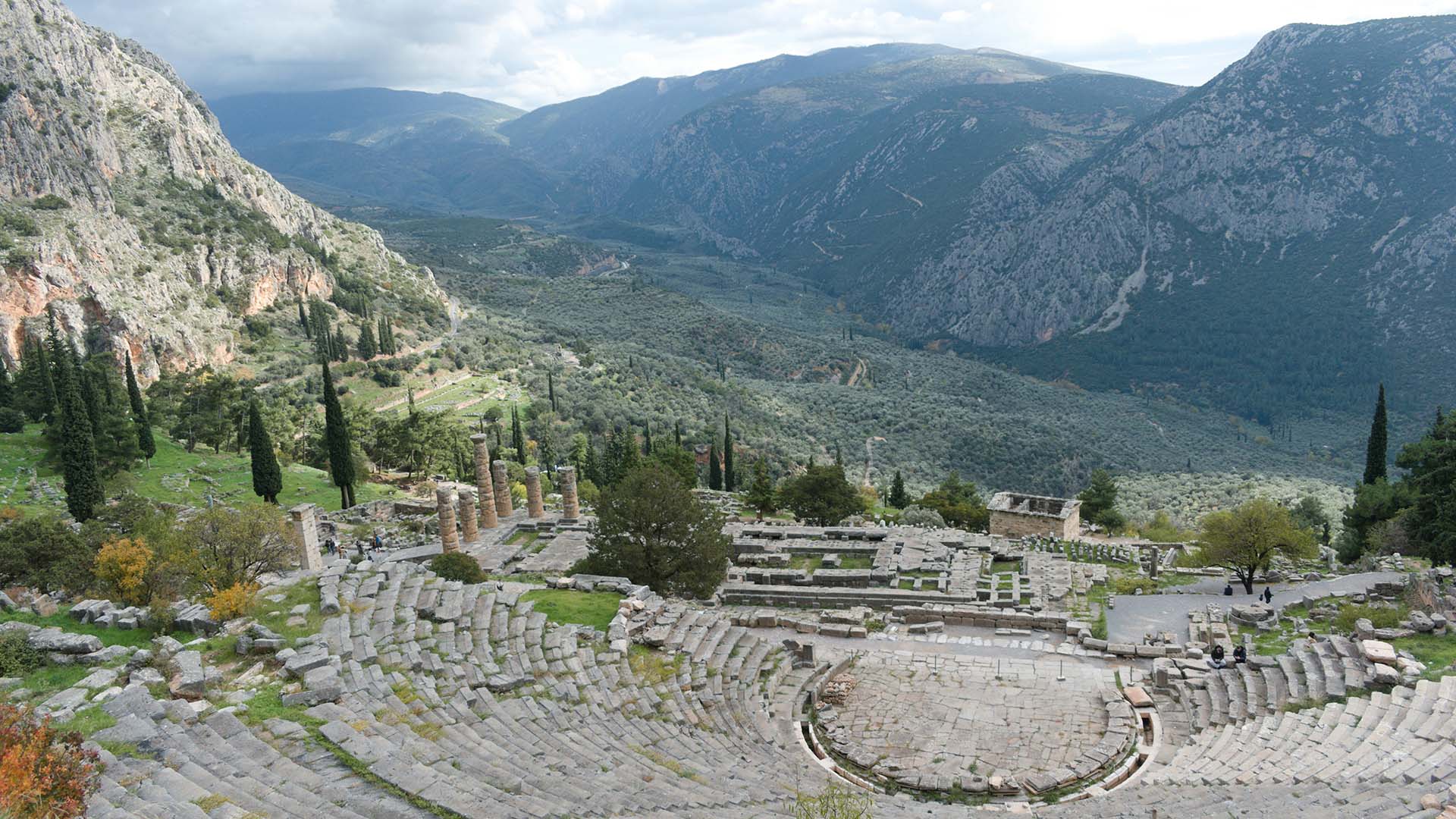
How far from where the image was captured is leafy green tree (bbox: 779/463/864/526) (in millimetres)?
41438

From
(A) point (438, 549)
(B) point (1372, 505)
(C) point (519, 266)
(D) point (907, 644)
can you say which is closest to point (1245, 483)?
(B) point (1372, 505)

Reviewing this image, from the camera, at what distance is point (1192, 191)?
460 ft

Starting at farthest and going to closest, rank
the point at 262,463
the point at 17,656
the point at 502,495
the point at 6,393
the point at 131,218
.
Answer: the point at 131,218 < the point at 6,393 < the point at 262,463 < the point at 502,495 < the point at 17,656

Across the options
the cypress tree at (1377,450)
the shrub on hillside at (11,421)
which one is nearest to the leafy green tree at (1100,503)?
the cypress tree at (1377,450)

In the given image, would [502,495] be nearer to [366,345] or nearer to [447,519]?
[447,519]

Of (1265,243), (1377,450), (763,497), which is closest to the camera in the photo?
(763,497)

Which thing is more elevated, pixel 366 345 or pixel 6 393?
pixel 6 393

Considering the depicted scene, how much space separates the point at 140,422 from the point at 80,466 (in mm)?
12436

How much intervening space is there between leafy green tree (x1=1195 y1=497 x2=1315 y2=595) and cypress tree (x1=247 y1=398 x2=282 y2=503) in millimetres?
39649

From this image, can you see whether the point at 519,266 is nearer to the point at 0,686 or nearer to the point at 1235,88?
the point at 1235,88

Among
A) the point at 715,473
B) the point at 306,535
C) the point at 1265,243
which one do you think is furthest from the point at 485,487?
the point at 1265,243

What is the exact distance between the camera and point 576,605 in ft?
79.9

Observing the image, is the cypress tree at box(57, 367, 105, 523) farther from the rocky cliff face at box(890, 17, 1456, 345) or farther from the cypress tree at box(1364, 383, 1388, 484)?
the rocky cliff face at box(890, 17, 1456, 345)

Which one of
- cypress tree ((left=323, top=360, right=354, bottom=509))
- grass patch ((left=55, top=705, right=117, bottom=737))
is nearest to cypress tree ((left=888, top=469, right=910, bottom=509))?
cypress tree ((left=323, top=360, right=354, bottom=509))
